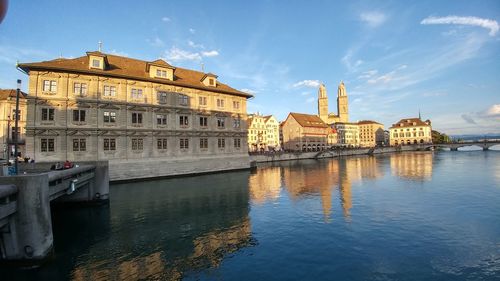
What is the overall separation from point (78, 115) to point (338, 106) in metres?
183

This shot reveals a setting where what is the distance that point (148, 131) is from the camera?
40.7 m

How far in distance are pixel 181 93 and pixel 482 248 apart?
1578 inches

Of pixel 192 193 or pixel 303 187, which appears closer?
pixel 192 193

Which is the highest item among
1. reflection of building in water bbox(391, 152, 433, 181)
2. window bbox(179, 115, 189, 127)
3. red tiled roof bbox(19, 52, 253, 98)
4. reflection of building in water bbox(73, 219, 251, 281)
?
red tiled roof bbox(19, 52, 253, 98)

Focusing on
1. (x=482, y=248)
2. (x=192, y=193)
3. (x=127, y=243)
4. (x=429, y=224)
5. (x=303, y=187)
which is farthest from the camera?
(x=303, y=187)

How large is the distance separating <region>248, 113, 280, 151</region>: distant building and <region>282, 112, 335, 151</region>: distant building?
4894 millimetres

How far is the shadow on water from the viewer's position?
1222cm

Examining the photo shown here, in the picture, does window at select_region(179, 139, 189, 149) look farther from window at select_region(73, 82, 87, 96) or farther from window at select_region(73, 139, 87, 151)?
window at select_region(73, 82, 87, 96)

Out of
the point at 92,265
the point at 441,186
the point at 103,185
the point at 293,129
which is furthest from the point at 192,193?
the point at 293,129

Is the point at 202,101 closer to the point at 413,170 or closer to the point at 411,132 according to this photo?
the point at 413,170

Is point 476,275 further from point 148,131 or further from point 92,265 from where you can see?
point 148,131

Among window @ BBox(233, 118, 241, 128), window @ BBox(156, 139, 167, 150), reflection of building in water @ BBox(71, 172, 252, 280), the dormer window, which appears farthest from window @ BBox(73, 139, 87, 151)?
window @ BBox(233, 118, 241, 128)

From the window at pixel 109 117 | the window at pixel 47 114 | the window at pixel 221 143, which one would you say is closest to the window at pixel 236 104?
the window at pixel 221 143

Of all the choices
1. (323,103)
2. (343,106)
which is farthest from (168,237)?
(343,106)
